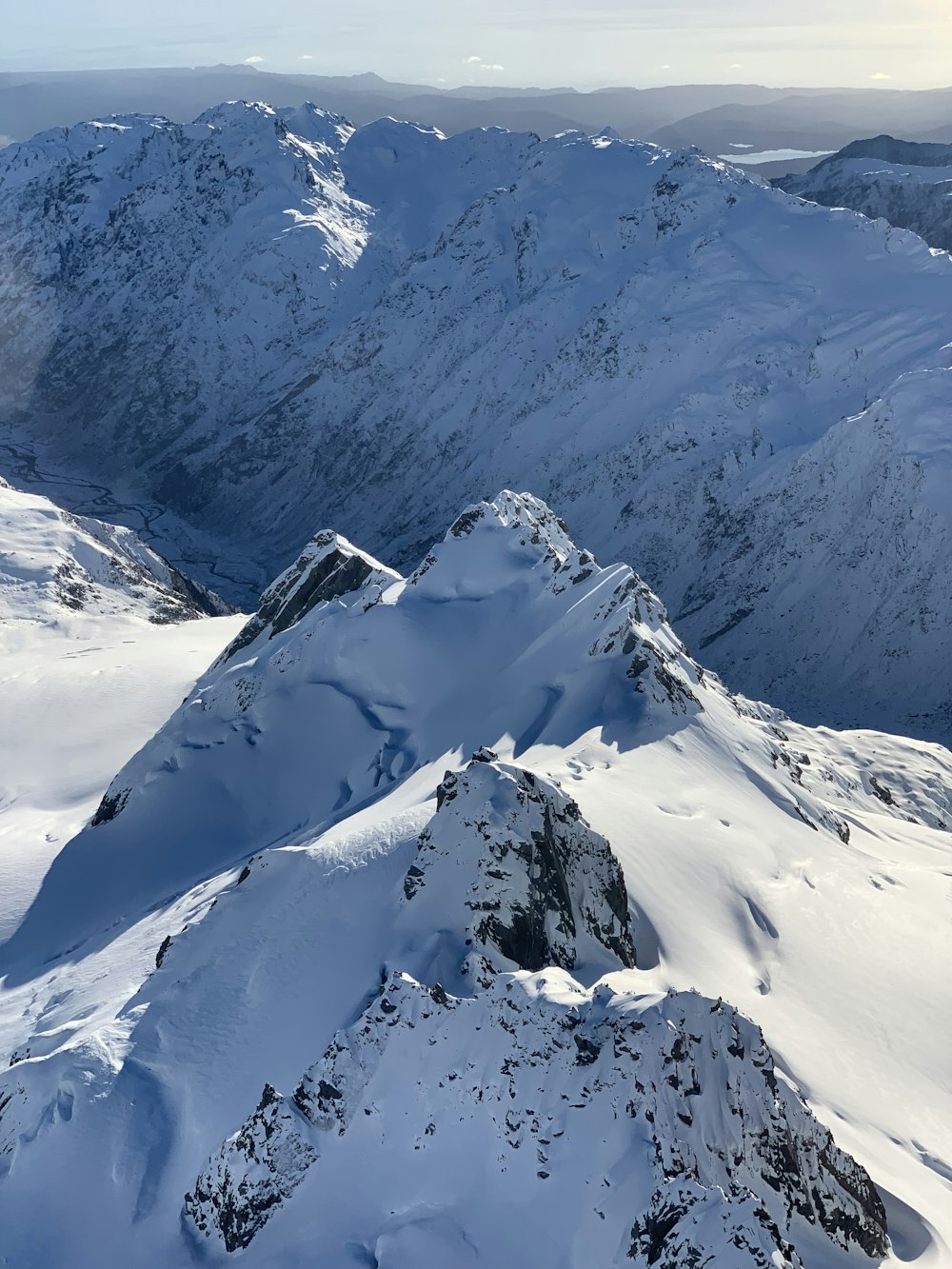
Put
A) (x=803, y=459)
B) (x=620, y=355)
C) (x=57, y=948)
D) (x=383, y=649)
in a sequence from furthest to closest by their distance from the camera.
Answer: (x=620, y=355) → (x=803, y=459) → (x=383, y=649) → (x=57, y=948)

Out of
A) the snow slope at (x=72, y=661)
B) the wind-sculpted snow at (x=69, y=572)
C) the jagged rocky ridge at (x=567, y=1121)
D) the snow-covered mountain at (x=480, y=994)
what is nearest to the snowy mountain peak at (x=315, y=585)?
the snow-covered mountain at (x=480, y=994)

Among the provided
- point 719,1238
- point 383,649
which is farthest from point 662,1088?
point 383,649

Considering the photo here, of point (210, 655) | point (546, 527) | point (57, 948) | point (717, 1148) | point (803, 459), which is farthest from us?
point (803, 459)

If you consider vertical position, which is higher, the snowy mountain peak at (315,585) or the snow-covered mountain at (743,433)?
the snowy mountain peak at (315,585)

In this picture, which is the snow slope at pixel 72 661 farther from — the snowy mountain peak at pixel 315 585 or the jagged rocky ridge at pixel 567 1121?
the jagged rocky ridge at pixel 567 1121

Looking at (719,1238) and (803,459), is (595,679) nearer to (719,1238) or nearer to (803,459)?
(719,1238)

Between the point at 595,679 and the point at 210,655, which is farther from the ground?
the point at 595,679

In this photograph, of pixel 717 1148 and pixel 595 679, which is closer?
pixel 717 1148
